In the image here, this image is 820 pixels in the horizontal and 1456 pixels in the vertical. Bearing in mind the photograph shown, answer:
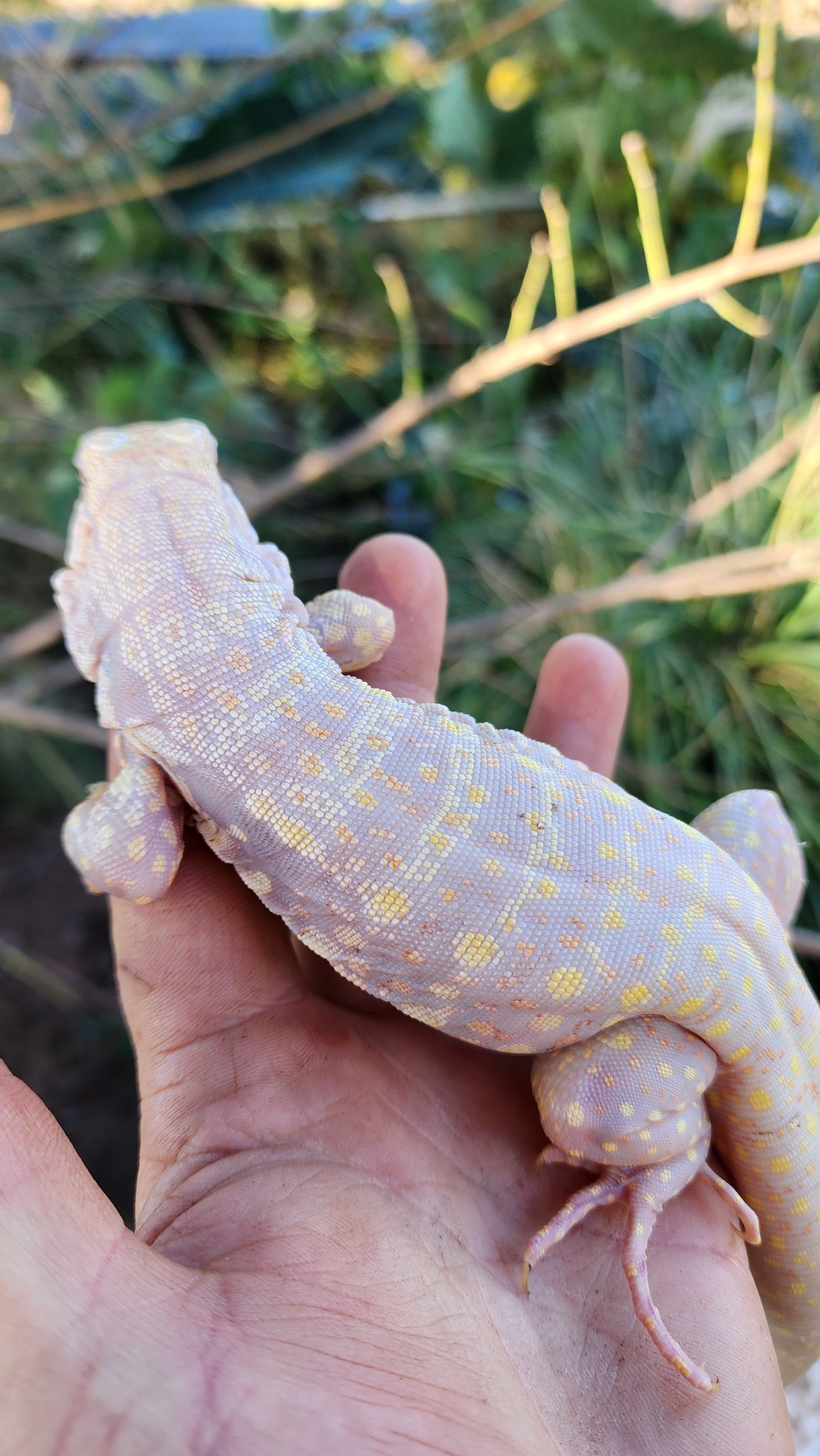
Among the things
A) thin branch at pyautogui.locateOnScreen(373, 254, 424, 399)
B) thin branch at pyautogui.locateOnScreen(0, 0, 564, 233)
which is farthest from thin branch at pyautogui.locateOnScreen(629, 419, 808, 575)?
thin branch at pyautogui.locateOnScreen(0, 0, 564, 233)

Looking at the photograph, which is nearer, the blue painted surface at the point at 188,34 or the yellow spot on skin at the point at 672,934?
the yellow spot on skin at the point at 672,934

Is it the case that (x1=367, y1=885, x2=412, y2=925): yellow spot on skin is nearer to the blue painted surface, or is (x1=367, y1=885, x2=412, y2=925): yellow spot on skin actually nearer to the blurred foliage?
the blurred foliage

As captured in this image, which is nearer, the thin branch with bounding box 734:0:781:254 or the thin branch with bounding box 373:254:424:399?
the thin branch with bounding box 734:0:781:254

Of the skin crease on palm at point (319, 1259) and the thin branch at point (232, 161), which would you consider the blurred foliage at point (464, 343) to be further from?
the skin crease on palm at point (319, 1259)

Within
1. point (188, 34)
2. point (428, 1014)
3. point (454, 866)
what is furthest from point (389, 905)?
A: point (188, 34)

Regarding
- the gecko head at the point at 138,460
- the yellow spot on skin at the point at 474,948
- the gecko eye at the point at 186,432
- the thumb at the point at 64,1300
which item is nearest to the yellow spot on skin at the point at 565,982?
the yellow spot on skin at the point at 474,948

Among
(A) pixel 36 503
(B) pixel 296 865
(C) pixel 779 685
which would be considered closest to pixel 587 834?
(B) pixel 296 865
